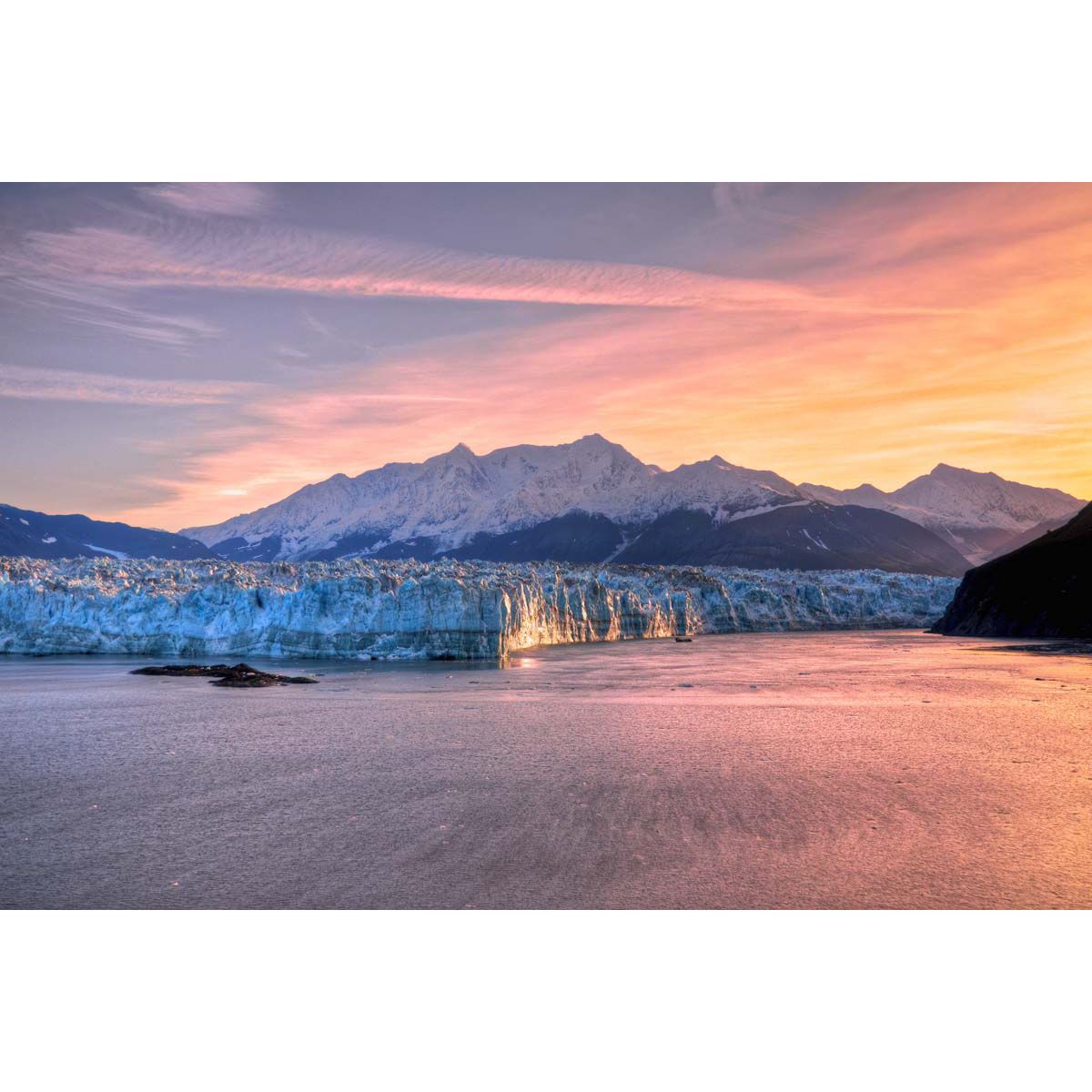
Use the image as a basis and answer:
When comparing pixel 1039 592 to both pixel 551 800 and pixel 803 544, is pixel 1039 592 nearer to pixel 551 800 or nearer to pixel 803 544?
pixel 551 800

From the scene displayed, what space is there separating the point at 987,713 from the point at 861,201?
11.9 metres

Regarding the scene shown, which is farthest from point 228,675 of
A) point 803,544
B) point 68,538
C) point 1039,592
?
point 803,544

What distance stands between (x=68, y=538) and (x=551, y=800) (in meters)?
73.9

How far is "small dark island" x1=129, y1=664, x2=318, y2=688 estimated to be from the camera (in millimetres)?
25087

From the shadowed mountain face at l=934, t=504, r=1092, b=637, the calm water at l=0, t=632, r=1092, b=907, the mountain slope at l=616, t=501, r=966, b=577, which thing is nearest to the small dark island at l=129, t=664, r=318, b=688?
the calm water at l=0, t=632, r=1092, b=907

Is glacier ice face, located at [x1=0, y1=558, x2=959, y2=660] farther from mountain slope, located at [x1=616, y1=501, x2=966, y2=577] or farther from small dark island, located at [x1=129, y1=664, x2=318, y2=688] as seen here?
mountain slope, located at [x1=616, y1=501, x2=966, y2=577]

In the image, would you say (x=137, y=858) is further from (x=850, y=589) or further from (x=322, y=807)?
(x=850, y=589)

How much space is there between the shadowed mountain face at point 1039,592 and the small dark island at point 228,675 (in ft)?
113

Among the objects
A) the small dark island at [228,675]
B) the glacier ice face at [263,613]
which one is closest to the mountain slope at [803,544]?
the glacier ice face at [263,613]

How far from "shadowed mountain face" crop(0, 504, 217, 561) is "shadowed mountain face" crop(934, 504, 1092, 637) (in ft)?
139

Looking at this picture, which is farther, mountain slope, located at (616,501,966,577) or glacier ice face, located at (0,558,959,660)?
mountain slope, located at (616,501,966,577)

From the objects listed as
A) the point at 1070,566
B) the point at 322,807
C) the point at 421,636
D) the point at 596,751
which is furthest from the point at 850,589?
the point at 322,807

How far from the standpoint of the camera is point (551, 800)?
9914 mm

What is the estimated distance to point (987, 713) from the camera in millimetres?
17188
